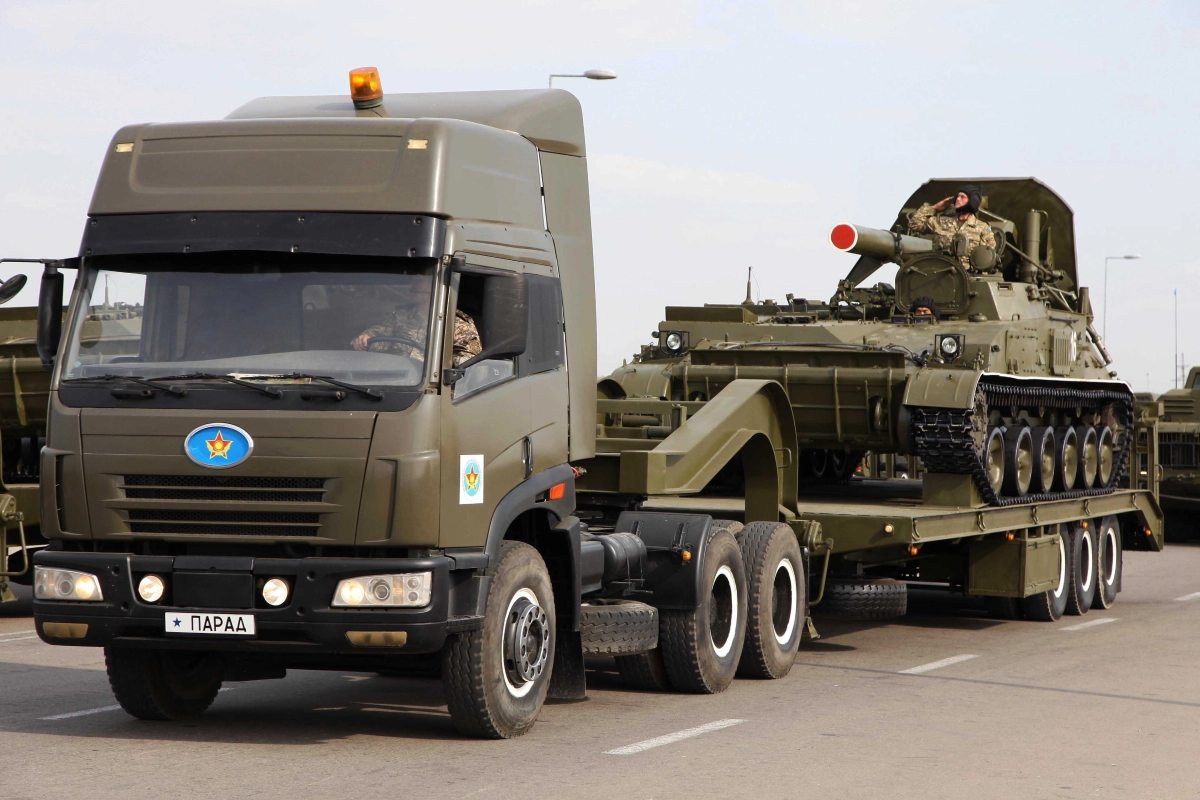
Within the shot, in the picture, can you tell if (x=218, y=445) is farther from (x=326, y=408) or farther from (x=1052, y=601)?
(x=1052, y=601)

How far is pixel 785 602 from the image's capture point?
11398 millimetres

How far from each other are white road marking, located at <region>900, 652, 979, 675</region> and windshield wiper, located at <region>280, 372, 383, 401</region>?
537 centimetres

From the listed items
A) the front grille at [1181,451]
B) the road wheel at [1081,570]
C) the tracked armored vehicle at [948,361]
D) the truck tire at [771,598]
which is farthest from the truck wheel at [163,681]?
the front grille at [1181,451]

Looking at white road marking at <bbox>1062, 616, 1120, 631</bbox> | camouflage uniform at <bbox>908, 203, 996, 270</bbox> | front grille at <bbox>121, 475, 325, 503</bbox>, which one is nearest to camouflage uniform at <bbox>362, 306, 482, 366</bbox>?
front grille at <bbox>121, 475, 325, 503</bbox>

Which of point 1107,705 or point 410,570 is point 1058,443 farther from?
point 410,570

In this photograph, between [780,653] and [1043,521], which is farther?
[1043,521]

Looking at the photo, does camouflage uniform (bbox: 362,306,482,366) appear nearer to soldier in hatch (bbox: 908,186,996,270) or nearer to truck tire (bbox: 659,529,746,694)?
truck tire (bbox: 659,529,746,694)

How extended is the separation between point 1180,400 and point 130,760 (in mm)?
22927

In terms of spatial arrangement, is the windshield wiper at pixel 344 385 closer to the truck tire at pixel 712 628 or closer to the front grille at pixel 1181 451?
the truck tire at pixel 712 628

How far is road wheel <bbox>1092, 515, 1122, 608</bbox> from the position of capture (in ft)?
53.9

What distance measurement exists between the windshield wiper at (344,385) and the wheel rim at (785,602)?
453 cm

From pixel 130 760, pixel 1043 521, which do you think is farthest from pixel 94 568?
pixel 1043 521

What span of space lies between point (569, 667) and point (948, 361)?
6.42 metres

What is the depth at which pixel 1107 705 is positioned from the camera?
10039 mm
